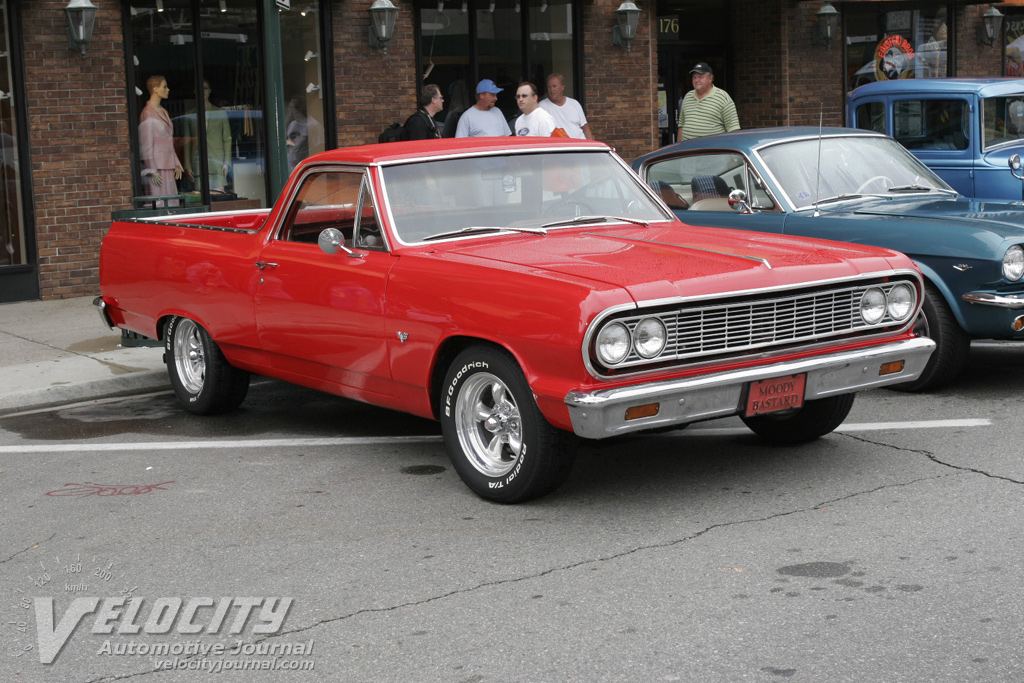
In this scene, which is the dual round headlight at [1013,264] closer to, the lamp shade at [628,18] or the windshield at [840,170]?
the windshield at [840,170]

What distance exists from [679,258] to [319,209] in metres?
2.25

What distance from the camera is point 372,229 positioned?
20.7 feet

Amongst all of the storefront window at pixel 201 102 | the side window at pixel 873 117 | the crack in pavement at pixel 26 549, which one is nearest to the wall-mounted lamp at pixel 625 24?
the storefront window at pixel 201 102

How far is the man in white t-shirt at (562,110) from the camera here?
44.5 ft

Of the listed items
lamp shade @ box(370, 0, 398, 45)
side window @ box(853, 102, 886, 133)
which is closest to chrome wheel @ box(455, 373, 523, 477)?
side window @ box(853, 102, 886, 133)

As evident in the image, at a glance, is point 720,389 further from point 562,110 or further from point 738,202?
point 562,110

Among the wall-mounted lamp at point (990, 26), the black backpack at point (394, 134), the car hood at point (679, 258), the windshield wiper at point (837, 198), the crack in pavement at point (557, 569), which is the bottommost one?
the crack in pavement at point (557, 569)

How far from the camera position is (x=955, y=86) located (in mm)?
10617

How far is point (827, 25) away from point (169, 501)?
14.0 meters

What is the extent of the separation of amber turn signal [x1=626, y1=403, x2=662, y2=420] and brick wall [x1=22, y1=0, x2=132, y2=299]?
8.96 meters

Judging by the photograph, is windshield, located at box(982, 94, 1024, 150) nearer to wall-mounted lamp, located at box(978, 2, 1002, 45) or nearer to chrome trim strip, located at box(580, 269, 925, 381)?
chrome trim strip, located at box(580, 269, 925, 381)

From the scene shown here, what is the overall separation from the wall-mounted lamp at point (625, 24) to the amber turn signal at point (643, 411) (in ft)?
37.1

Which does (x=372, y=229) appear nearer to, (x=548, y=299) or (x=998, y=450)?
(x=548, y=299)

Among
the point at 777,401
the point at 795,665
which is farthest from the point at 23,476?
the point at 795,665
